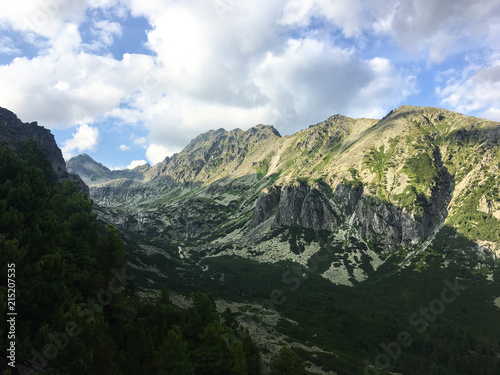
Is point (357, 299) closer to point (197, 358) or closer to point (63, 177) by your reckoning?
point (197, 358)

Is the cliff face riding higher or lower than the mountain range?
higher

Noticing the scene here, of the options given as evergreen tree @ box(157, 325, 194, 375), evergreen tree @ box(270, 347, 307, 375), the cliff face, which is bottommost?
evergreen tree @ box(270, 347, 307, 375)

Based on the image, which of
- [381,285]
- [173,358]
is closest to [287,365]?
[173,358]

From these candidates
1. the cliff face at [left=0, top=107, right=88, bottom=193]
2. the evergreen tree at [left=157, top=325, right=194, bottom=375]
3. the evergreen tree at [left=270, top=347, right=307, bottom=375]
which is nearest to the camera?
the evergreen tree at [left=157, top=325, right=194, bottom=375]

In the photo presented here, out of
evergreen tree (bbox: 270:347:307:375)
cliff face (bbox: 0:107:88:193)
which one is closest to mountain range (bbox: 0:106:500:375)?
cliff face (bbox: 0:107:88:193)

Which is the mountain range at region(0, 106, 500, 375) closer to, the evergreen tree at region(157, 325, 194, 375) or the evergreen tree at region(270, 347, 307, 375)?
the evergreen tree at region(270, 347, 307, 375)

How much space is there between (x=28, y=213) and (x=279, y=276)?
135 metres

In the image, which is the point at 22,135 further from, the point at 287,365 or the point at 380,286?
the point at 380,286

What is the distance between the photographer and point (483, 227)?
15912 cm

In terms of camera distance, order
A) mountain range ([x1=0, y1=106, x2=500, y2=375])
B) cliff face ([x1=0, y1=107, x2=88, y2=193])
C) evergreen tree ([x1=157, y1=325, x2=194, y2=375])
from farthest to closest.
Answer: cliff face ([x1=0, y1=107, x2=88, y2=193])
mountain range ([x1=0, y1=106, x2=500, y2=375])
evergreen tree ([x1=157, y1=325, x2=194, y2=375])

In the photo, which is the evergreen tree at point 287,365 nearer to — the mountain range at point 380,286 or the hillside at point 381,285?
the mountain range at point 380,286

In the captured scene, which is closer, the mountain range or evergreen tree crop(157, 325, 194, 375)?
evergreen tree crop(157, 325, 194, 375)

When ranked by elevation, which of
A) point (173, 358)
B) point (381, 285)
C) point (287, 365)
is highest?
point (381, 285)

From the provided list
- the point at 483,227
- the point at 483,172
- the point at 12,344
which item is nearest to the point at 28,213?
the point at 12,344
